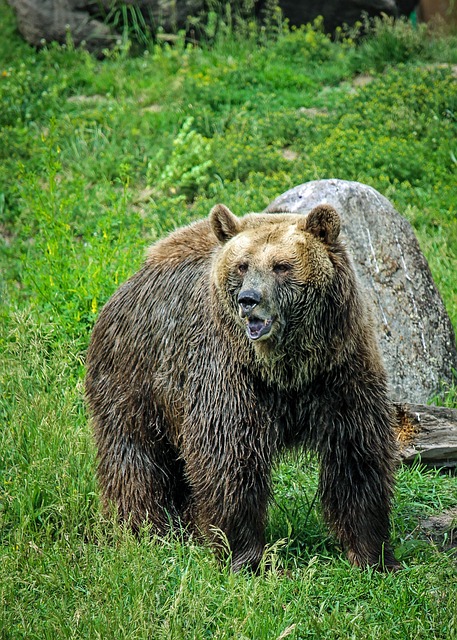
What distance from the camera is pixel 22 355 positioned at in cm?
739

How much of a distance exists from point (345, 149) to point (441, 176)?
1.11 metres

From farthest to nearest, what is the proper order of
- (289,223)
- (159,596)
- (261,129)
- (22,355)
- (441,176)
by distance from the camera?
(261,129)
(441,176)
(22,355)
(289,223)
(159,596)

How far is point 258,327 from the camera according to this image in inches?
188

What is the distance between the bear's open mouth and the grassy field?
120 centimetres

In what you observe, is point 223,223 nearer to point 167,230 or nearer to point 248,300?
point 248,300

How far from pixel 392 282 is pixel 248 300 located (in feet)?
9.69

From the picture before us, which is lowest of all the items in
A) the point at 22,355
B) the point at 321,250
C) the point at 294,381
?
the point at 22,355

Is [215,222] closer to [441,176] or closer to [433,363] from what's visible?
[433,363]

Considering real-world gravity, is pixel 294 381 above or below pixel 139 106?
above

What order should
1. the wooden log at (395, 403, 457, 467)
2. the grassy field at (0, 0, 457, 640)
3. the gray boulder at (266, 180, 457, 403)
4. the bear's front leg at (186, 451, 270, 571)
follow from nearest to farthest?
the grassy field at (0, 0, 457, 640) < the bear's front leg at (186, 451, 270, 571) < the wooden log at (395, 403, 457, 467) < the gray boulder at (266, 180, 457, 403)

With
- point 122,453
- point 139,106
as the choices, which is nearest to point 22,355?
→ point 122,453

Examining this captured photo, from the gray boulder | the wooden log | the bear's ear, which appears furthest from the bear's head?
the gray boulder

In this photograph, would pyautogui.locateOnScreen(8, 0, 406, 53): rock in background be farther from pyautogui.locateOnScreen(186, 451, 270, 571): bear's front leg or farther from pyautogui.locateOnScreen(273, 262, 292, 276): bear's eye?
pyautogui.locateOnScreen(186, 451, 270, 571): bear's front leg

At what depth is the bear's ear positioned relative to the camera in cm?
497
